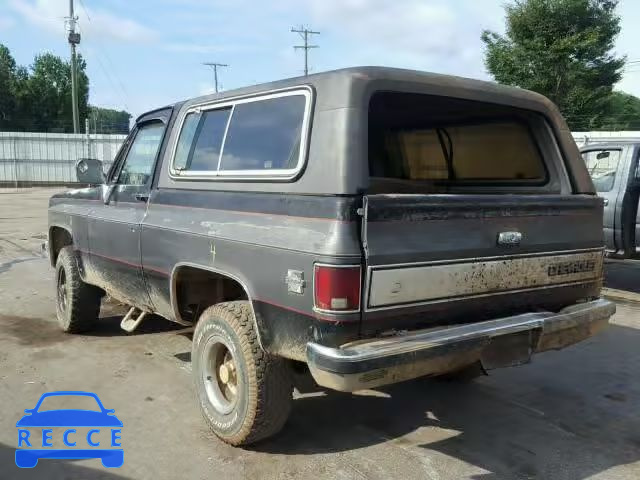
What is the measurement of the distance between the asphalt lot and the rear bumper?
25.2 inches

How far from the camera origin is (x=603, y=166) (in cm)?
809

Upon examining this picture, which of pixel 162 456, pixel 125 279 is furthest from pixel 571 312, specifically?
pixel 125 279

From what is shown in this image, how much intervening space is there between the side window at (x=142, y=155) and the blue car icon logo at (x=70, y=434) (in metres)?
1.65

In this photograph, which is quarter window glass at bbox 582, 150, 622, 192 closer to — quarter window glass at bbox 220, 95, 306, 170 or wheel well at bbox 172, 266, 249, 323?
quarter window glass at bbox 220, 95, 306, 170

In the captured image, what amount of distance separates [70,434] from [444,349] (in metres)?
2.36

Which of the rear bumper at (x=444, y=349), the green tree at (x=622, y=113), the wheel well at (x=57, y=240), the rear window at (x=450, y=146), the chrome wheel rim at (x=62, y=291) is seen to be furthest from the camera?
the green tree at (x=622, y=113)

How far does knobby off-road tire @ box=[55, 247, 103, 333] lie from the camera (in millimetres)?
5559

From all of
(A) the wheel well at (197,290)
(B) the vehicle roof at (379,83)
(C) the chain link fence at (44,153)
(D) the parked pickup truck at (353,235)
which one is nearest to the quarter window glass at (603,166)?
(D) the parked pickup truck at (353,235)

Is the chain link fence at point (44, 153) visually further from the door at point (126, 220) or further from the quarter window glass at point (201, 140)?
the quarter window glass at point (201, 140)

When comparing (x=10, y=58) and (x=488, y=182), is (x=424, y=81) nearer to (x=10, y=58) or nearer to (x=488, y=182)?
(x=488, y=182)

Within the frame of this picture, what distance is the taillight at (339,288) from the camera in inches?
110

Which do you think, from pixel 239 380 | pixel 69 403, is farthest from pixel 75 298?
pixel 239 380

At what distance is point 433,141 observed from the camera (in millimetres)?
4609

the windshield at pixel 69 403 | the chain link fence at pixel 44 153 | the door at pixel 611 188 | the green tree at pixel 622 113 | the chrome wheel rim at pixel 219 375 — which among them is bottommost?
the windshield at pixel 69 403
